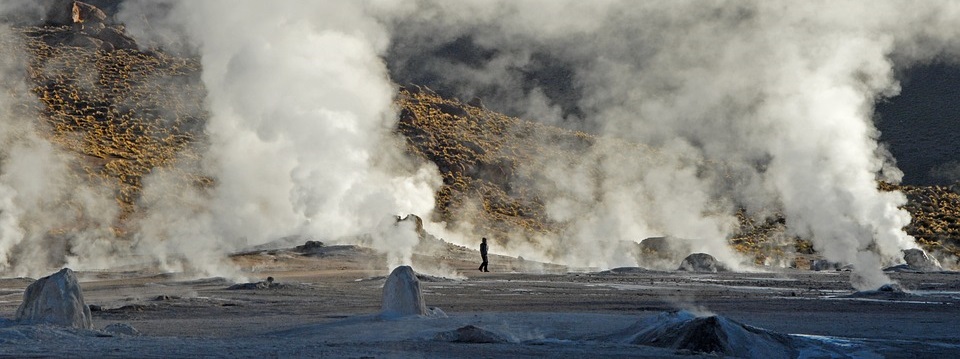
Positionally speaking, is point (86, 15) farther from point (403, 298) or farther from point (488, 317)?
point (403, 298)

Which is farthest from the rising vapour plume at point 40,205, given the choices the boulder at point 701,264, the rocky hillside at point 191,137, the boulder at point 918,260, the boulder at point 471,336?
the boulder at point 918,260

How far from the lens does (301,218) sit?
175ft

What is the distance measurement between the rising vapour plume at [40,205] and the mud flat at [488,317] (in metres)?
13.0

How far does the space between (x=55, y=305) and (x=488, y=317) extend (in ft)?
20.3

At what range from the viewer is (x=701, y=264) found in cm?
4225

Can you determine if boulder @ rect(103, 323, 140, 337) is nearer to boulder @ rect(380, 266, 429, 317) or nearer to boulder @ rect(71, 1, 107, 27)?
boulder @ rect(380, 266, 429, 317)

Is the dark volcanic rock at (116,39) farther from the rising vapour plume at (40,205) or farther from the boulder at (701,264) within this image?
the boulder at (701,264)

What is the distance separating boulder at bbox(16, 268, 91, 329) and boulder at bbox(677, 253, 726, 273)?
97.5ft

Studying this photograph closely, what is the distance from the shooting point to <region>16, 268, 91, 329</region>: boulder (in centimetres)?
1454

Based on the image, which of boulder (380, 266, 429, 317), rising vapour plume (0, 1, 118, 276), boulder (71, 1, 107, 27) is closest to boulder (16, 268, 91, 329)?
boulder (380, 266, 429, 317)

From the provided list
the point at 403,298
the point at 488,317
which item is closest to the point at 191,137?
the point at 488,317

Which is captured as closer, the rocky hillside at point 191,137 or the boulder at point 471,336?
the boulder at point 471,336

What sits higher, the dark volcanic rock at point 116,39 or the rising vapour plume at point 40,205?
the dark volcanic rock at point 116,39

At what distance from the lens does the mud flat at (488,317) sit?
1291cm
